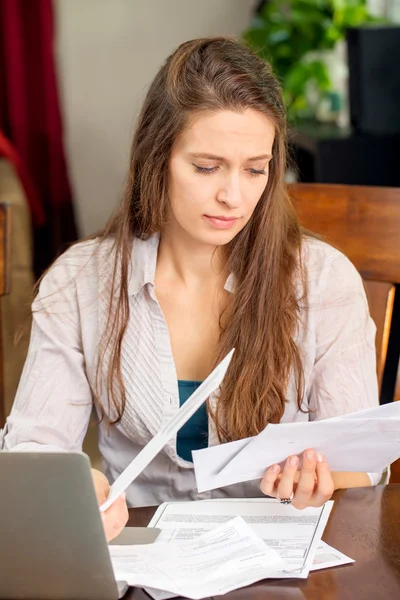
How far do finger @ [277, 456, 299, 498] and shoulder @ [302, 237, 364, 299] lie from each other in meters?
0.41

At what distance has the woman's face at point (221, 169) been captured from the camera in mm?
1268

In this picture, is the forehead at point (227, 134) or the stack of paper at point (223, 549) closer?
the stack of paper at point (223, 549)

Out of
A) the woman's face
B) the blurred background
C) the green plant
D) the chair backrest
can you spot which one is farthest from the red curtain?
the woman's face

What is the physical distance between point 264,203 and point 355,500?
0.50 meters

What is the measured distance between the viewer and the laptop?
0.80 m

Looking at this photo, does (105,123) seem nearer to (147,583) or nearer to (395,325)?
(395,325)

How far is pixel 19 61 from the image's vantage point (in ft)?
15.2

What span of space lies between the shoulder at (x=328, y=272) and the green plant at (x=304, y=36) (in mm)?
1919

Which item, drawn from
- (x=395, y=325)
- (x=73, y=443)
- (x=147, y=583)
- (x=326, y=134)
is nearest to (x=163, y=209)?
(x=73, y=443)

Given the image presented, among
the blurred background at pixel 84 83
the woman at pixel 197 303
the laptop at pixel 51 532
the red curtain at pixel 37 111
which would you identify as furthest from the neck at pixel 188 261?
the red curtain at pixel 37 111

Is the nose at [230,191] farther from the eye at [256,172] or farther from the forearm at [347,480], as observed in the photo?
the forearm at [347,480]

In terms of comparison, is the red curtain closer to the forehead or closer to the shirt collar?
the shirt collar

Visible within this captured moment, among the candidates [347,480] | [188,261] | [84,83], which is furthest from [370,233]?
[84,83]

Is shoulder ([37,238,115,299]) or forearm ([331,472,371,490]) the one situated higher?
shoulder ([37,238,115,299])
